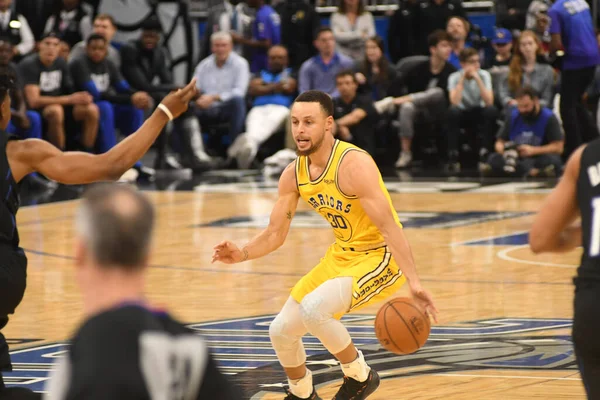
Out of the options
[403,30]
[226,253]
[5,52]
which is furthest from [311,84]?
[226,253]

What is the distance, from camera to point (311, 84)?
58.9 feet

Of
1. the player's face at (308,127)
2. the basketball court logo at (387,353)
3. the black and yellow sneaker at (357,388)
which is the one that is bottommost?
the basketball court logo at (387,353)

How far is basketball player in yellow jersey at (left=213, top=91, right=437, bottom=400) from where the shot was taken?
19.1 ft

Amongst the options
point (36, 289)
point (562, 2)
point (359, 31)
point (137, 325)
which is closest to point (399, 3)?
point (359, 31)

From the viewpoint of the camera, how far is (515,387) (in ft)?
19.9

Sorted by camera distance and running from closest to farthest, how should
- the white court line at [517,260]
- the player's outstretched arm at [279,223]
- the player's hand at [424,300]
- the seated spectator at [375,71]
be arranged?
the player's hand at [424,300], the player's outstretched arm at [279,223], the white court line at [517,260], the seated spectator at [375,71]

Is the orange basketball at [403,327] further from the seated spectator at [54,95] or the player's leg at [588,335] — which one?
the seated spectator at [54,95]

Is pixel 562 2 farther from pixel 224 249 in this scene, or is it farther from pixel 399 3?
pixel 224 249

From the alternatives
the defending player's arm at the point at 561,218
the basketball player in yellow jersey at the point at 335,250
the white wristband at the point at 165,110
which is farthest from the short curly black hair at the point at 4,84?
the defending player's arm at the point at 561,218

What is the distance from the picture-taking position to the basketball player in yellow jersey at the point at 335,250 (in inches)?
229

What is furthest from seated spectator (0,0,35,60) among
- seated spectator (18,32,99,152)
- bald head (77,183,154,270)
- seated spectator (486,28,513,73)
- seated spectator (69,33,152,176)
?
bald head (77,183,154,270)

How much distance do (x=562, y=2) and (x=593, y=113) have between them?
3.07 meters

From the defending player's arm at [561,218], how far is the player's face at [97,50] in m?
13.5

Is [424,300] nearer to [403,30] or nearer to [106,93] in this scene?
[106,93]
